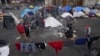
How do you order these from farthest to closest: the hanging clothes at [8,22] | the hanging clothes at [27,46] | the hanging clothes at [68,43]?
the hanging clothes at [8,22]
the hanging clothes at [68,43]
the hanging clothes at [27,46]

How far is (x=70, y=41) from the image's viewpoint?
58.1 ft

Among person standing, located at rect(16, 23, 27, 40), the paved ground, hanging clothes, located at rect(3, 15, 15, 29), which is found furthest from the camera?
hanging clothes, located at rect(3, 15, 15, 29)

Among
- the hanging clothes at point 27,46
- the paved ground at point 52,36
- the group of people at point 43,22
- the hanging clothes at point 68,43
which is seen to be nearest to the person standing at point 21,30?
the group of people at point 43,22

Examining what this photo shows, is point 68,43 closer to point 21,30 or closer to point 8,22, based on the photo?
point 21,30

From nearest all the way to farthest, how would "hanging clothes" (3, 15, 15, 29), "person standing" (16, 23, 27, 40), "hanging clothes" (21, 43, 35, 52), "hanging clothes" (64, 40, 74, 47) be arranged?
"hanging clothes" (21, 43, 35, 52) < "hanging clothes" (64, 40, 74, 47) < "person standing" (16, 23, 27, 40) < "hanging clothes" (3, 15, 15, 29)

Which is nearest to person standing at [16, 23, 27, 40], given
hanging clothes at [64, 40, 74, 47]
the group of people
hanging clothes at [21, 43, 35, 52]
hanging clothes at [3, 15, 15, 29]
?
the group of people

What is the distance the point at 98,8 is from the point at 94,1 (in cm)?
354

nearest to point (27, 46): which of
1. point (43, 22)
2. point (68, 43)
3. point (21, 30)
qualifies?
point (21, 30)

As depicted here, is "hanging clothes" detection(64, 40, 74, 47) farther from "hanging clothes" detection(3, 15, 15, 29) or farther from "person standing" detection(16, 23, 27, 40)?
"hanging clothes" detection(3, 15, 15, 29)

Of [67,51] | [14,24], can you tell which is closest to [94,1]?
[14,24]

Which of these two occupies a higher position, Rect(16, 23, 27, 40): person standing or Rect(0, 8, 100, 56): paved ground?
Rect(16, 23, 27, 40): person standing

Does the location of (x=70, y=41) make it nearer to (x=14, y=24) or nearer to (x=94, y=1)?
(x=14, y=24)

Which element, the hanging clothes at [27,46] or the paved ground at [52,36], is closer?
the hanging clothes at [27,46]

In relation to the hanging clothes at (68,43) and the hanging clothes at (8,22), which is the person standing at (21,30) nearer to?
the hanging clothes at (68,43)
